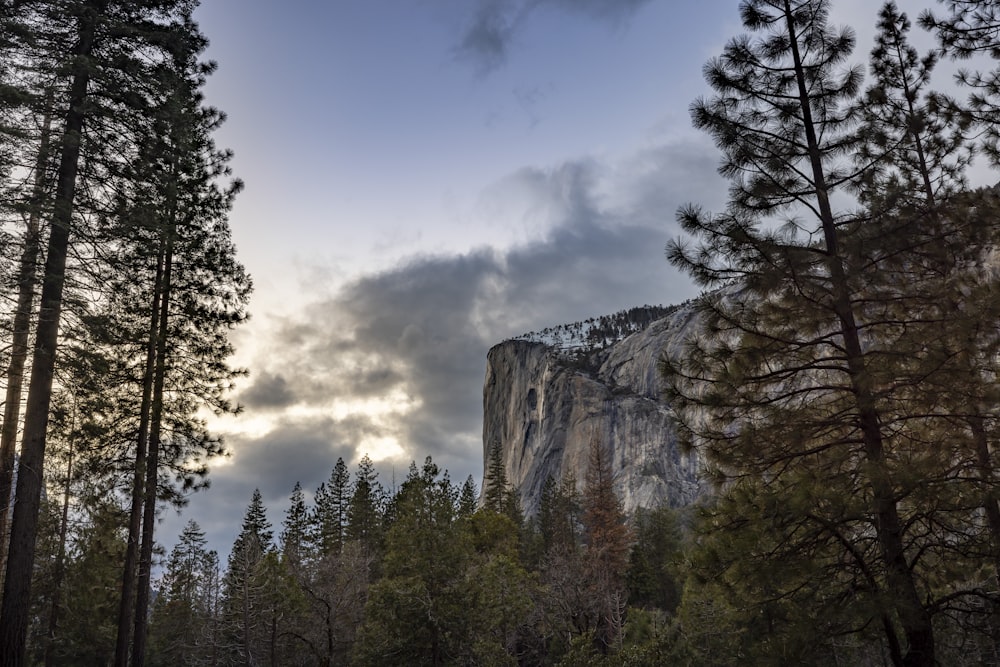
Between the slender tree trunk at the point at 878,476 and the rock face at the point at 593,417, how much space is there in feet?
325

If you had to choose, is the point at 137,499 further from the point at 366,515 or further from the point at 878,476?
the point at 366,515

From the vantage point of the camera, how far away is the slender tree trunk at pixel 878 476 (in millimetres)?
7867

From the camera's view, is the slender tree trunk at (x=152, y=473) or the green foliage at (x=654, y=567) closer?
the slender tree trunk at (x=152, y=473)

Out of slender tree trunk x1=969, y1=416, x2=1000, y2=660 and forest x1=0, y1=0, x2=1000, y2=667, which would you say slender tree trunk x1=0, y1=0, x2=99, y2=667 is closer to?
→ forest x1=0, y1=0, x2=1000, y2=667

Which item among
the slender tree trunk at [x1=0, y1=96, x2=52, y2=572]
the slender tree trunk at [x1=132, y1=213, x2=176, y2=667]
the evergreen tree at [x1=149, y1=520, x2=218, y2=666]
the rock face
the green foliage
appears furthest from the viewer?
the rock face

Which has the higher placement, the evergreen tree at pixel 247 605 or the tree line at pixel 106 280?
the tree line at pixel 106 280

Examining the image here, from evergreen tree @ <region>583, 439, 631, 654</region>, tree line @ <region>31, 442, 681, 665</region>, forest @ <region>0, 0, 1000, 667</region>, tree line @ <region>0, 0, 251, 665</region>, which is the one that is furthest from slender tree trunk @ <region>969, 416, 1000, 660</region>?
evergreen tree @ <region>583, 439, 631, 654</region>

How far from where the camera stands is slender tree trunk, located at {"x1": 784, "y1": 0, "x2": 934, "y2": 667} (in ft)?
25.8

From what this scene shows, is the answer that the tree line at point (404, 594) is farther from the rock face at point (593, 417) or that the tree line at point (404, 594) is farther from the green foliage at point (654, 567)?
the rock face at point (593, 417)

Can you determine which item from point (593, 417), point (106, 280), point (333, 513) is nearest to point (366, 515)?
point (333, 513)

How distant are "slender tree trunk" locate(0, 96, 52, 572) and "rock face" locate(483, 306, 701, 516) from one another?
325 feet

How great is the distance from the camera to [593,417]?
129625mm

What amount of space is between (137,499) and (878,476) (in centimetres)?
1493

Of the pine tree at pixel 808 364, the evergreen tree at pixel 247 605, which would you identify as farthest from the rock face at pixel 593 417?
the pine tree at pixel 808 364
